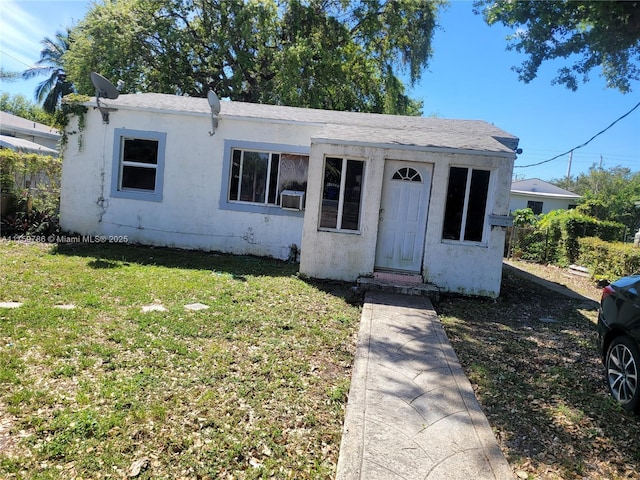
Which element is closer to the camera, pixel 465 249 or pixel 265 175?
pixel 465 249

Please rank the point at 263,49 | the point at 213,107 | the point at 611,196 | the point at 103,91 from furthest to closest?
the point at 611,196
the point at 263,49
the point at 103,91
the point at 213,107

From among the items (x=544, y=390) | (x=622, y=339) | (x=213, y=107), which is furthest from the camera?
(x=213, y=107)

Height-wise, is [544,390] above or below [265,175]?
below

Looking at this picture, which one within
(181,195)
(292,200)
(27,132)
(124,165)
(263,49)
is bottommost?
(181,195)

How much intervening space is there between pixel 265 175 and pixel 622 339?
838 centimetres

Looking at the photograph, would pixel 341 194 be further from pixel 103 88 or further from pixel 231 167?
pixel 103 88

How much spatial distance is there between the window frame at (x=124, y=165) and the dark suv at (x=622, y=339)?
9.76 metres

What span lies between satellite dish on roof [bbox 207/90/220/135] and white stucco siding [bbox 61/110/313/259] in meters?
0.14

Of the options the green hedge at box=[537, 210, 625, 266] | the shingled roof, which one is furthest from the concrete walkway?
the green hedge at box=[537, 210, 625, 266]

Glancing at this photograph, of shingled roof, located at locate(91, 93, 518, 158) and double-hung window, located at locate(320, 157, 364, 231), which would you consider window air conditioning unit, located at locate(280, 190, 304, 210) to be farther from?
double-hung window, located at locate(320, 157, 364, 231)

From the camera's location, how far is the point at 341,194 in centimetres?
855

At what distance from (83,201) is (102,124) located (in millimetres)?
2053

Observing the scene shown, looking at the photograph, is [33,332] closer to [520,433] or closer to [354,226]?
[520,433]

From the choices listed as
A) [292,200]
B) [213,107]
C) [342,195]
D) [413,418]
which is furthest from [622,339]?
[213,107]
